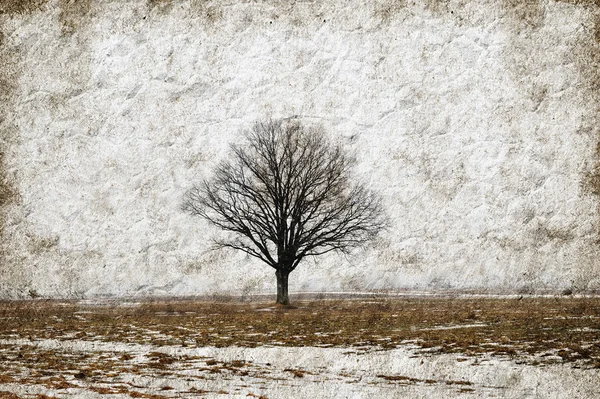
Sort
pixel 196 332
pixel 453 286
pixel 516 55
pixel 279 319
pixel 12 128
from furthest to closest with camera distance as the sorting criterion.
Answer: pixel 12 128
pixel 516 55
pixel 453 286
pixel 279 319
pixel 196 332

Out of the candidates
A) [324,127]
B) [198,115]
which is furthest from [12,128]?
[324,127]

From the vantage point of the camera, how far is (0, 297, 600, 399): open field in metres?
9.34

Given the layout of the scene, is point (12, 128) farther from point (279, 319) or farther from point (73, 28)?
point (279, 319)

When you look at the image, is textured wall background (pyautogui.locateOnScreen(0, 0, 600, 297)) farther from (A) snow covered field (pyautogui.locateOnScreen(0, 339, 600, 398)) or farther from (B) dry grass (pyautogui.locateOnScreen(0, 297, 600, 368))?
(A) snow covered field (pyautogui.locateOnScreen(0, 339, 600, 398))

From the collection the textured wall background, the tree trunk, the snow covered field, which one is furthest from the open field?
the textured wall background

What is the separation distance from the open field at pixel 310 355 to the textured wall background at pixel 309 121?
47.2 feet

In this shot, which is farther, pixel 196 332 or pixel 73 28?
pixel 73 28

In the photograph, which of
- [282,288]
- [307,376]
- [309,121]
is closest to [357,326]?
[307,376]

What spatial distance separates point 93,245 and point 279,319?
20.5m

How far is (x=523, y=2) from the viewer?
40125 millimetres

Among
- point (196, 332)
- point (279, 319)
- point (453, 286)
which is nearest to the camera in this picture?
point (196, 332)

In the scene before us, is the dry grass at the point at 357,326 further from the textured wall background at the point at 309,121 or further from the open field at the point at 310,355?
the textured wall background at the point at 309,121

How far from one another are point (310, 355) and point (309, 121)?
2811cm

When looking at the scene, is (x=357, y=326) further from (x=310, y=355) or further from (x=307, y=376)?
(x=307, y=376)
